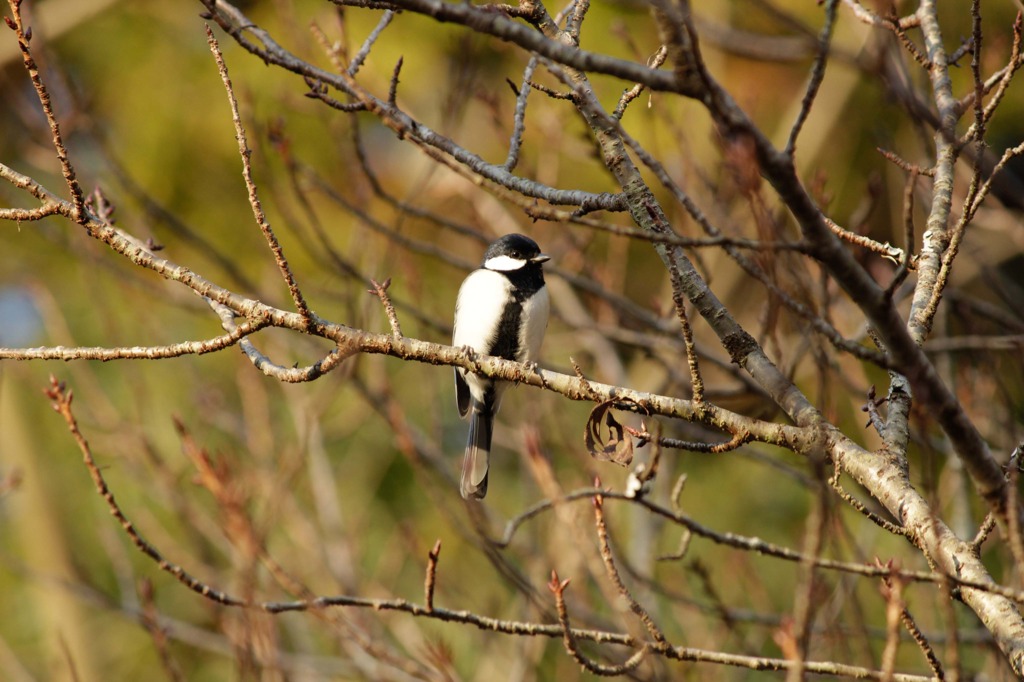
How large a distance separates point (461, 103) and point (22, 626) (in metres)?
5.30

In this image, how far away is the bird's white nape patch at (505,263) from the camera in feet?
13.6

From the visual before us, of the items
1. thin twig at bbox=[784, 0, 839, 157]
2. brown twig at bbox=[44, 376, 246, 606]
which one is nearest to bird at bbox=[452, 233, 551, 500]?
brown twig at bbox=[44, 376, 246, 606]

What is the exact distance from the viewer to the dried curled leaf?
83.2 inches

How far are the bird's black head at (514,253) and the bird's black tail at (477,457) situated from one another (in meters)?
0.76

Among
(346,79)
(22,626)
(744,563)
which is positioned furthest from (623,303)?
(22,626)

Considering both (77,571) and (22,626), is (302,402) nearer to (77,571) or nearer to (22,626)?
(77,571)

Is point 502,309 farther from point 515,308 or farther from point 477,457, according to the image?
point 477,457

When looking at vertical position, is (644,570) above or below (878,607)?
below

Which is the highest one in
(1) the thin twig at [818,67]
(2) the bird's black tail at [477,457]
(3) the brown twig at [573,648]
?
(2) the bird's black tail at [477,457]

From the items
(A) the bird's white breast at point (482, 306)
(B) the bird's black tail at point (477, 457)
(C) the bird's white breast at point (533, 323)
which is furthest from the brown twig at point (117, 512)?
(C) the bird's white breast at point (533, 323)

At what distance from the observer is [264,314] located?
7.09ft

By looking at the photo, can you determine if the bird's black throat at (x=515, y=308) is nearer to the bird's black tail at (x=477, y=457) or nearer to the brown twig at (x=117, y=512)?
the bird's black tail at (x=477, y=457)

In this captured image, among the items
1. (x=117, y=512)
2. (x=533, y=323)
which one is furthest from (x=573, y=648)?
(x=533, y=323)

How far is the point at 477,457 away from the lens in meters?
4.26
